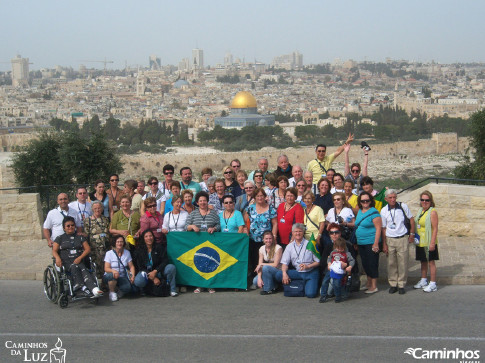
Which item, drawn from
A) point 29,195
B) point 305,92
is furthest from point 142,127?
point 305,92

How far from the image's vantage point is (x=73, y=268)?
686 centimetres

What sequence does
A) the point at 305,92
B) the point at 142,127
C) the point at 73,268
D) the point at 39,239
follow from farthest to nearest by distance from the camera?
the point at 305,92, the point at 142,127, the point at 39,239, the point at 73,268

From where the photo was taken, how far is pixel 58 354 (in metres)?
5.59

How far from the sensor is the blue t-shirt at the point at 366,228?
7145 millimetres

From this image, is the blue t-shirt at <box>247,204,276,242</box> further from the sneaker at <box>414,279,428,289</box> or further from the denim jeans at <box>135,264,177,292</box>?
the sneaker at <box>414,279,428,289</box>

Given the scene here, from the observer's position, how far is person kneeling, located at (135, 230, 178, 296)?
7189 millimetres

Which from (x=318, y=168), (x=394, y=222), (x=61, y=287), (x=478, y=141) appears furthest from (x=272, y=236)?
(x=478, y=141)

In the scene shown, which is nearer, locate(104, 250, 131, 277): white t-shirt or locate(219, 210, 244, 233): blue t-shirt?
locate(104, 250, 131, 277): white t-shirt

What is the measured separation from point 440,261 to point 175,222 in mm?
3260

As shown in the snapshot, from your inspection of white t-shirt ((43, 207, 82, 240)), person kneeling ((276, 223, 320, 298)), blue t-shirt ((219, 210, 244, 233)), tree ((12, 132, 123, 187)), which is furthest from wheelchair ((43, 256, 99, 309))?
tree ((12, 132, 123, 187))

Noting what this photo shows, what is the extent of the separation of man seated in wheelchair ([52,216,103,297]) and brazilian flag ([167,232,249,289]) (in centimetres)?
99

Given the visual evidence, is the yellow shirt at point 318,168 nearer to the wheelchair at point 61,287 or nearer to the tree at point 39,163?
the wheelchair at point 61,287

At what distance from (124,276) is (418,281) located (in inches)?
127

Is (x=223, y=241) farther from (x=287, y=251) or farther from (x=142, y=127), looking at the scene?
(x=142, y=127)
